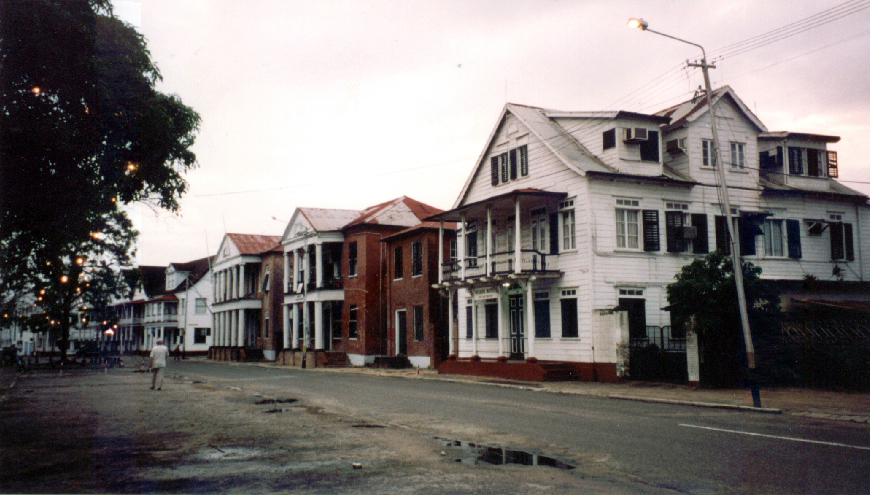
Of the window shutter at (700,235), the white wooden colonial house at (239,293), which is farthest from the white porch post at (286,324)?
the window shutter at (700,235)

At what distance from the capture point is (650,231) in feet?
90.5

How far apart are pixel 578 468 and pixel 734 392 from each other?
525 inches

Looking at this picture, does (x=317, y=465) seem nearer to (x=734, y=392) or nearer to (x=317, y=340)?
(x=734, y=392)

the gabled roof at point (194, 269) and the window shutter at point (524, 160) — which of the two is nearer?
the window shutter at point (524, 160)

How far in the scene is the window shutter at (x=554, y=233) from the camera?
28312 mm

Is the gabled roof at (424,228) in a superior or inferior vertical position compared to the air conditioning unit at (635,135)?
inferior

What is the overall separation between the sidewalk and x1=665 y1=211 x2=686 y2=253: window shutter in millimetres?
6800

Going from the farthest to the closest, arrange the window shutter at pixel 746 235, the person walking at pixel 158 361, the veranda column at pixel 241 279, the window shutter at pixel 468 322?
the veranda column at pixel 241 279
the window shutter at pixel 468 322
the window shutter at pixel 746 235
the person walking at pixel 158 361

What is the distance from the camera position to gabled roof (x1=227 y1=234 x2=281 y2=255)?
60938 mm

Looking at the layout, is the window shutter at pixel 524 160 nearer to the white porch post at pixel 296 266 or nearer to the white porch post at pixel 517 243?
the white porch post at pixel 517 243

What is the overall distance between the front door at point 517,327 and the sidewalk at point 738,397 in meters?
4.90

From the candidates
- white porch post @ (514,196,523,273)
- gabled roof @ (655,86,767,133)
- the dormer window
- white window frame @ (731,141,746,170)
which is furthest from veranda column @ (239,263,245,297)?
white window frame @ (731,141,746,170)

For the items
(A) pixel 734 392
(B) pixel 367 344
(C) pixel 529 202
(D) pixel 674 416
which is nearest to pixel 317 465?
(D) pixel 674 416

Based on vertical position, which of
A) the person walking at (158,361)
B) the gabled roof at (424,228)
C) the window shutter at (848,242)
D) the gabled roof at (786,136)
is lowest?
the person walking at (158,361)
